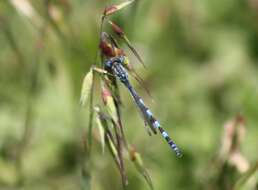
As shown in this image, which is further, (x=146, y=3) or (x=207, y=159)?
(x=146, y=3)

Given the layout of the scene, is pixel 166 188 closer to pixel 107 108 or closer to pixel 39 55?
pixel 39 55

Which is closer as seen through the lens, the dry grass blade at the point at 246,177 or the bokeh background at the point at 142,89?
the dry grass blade at the point at 246,177

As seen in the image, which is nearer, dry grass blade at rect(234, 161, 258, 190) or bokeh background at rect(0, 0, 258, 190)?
dry grass blade at rect(234, 161, 258, 190)

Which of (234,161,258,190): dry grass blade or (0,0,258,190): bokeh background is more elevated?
(0,0,258,190): bokeh background

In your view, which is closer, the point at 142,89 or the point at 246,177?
the point at 246,177

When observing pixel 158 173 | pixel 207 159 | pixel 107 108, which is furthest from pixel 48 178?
pixel 107 108

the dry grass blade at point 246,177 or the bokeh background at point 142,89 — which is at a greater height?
the bokeh background at point 142,89

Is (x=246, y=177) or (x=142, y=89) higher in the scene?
(x=142, y=89)

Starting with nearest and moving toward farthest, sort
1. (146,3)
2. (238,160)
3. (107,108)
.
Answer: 1. (107,108)
2. (238,160)
3. (146,3)
